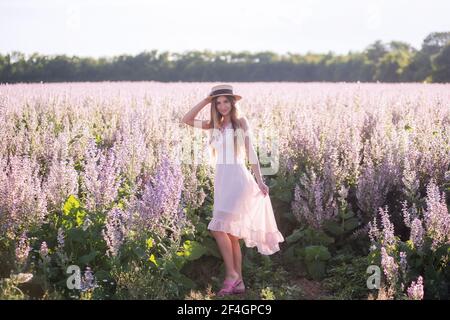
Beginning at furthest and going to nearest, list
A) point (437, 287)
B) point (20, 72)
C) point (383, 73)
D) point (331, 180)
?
point (383, 73)
point (20, 72)
point (331, 180)
point (437, 287)

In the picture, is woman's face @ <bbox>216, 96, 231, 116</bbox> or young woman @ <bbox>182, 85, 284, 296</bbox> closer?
young woman @ <bbox>182, 85, 284, 296</bbox>

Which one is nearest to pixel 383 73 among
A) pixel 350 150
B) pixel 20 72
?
pixel 20 72

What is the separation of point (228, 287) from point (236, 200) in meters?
0.76

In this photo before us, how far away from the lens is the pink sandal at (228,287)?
4.72 metres

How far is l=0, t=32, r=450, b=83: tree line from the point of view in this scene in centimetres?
3791

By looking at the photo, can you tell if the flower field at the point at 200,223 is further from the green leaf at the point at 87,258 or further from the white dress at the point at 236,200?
the white dress at the point at 236,200

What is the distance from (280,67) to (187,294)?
49.2m

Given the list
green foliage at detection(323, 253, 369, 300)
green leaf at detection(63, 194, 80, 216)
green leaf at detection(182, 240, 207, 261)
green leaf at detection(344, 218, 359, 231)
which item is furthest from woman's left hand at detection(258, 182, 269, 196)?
green leaf at detection(63, 194, 80, 216)

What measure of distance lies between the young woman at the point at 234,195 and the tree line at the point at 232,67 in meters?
32.4

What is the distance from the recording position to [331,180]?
592 cm

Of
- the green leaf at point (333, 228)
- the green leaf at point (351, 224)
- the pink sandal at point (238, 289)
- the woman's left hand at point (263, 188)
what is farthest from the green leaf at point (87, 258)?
the green leaf at point (351, 224)

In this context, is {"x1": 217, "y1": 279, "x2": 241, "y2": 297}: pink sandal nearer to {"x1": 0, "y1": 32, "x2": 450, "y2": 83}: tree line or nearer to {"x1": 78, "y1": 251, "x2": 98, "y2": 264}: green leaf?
{"x1": 78, "y1": 251, "x2": 98, "y2": 264}: green leaf

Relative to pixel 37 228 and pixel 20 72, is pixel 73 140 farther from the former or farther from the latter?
pixel 20 72

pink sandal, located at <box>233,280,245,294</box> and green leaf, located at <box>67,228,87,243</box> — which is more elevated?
green leaf, located at <box>67,228,87,243</box>
